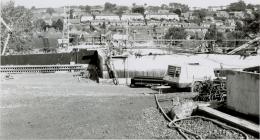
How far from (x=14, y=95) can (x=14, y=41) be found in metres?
47.7

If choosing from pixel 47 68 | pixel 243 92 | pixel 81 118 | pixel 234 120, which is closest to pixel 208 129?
pixel 234 120

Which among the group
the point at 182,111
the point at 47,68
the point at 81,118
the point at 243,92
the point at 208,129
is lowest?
the point at 47,68

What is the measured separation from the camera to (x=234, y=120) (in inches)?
496

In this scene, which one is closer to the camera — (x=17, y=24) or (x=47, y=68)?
(x=47, y=68)

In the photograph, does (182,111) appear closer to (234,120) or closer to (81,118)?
(234,120)

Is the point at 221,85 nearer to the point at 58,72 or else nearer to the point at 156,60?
the point at 156,60

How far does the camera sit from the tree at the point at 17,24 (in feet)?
219

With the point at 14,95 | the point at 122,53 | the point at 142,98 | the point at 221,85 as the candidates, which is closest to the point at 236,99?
the point at 221,85

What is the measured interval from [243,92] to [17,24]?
6125 centimetres

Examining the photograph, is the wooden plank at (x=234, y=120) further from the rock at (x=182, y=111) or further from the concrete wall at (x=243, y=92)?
the concrete wall at (x=243, y=92)

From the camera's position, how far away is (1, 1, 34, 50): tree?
2630 inches

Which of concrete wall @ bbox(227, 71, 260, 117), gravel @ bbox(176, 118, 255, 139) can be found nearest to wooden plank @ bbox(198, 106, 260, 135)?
gravel @ bbox(176, 118, 255, 139)

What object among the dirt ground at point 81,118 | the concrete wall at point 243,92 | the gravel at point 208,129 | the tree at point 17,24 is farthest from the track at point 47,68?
the gravel at point 208,129

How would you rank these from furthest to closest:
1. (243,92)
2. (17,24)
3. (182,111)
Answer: (17,24) < (182,111) < (243,92)
